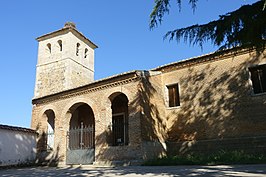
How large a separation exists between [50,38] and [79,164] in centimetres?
1439

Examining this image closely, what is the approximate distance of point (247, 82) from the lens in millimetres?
11938

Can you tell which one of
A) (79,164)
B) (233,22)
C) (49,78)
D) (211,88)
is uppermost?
(49,78)

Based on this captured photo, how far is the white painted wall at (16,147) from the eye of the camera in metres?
13.2

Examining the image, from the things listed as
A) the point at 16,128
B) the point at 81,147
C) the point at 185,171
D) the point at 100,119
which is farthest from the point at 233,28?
the point at 16,128

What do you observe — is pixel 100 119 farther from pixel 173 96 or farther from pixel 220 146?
pixel 220 146

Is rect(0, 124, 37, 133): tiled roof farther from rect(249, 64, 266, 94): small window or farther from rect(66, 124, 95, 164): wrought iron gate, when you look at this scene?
rect(249, 64, 266, 94): small window

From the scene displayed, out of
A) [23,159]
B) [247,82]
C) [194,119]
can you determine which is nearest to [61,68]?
[23,159]

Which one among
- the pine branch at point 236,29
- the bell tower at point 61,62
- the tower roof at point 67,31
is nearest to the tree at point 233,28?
the pine branch at point 236,29

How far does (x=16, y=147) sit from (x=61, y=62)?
9.90 meters

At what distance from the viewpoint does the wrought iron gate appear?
13297 millimetres

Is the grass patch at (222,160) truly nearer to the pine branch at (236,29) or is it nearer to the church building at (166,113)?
the church building at (166,113)

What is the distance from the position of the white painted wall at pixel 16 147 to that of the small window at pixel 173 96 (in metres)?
8.50

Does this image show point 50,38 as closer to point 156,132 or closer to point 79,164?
point 79,164

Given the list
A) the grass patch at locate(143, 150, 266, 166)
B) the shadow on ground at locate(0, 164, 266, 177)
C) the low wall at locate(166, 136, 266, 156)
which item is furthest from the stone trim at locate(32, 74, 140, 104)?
the shadow on ground at locate(0, 164, 266, 177)
